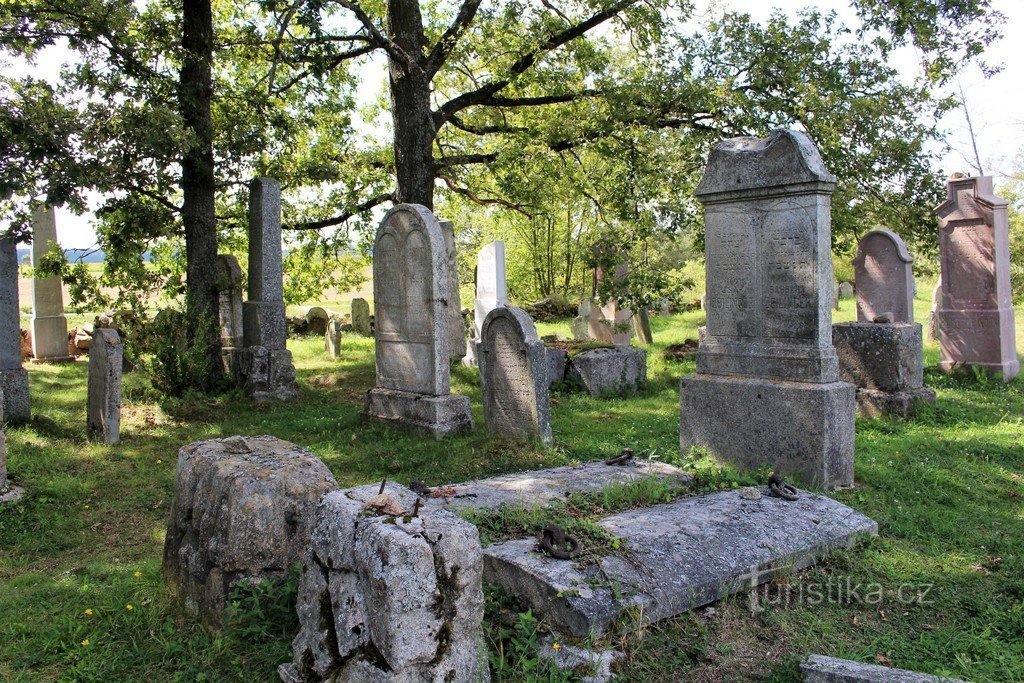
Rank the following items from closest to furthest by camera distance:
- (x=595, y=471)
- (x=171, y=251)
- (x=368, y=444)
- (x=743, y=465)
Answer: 1. (x=595, y=471)
2. (x=743, y=465)
3. (x=368, y=444)
4. (x=171, y=251)

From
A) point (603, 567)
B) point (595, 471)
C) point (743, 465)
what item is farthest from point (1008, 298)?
point (603, 567)

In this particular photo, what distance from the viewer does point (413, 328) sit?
9.05 metres

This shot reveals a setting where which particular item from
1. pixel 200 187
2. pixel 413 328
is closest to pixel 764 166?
pixel 413 328

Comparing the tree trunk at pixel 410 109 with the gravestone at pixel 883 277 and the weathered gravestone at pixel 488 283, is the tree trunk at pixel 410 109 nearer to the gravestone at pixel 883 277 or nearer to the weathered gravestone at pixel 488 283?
the weathered gravestone at pixel 488 283

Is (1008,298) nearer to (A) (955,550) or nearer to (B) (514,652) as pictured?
(A) (955,550)

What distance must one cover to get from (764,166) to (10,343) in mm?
8513

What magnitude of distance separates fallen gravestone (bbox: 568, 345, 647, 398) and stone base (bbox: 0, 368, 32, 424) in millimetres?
7083

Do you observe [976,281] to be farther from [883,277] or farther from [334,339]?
[334,339]

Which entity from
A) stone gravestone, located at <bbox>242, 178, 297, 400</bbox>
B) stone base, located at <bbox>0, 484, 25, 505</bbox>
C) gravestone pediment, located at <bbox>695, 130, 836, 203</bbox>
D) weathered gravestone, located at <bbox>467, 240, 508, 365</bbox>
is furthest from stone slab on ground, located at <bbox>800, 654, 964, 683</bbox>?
weathered gravestone, located at <bbox>467, 240, 508, 365</bbox>

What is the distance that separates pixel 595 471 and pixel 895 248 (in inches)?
295

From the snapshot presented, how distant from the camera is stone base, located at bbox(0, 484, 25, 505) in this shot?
21.2 feet

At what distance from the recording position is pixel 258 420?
10086 mm

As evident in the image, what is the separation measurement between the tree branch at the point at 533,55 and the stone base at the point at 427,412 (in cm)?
527

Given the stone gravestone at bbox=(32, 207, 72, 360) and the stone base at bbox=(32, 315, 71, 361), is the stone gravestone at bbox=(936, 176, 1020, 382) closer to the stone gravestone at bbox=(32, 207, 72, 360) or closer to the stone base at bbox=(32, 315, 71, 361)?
the stone gravestone at bbox=(32, 207, 72, 360)
